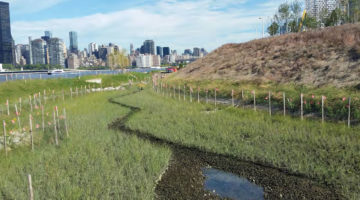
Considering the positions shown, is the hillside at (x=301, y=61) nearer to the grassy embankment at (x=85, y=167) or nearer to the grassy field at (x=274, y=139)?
the grassy field at (x=274, y=139)

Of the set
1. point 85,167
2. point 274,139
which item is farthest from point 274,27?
point 85,167

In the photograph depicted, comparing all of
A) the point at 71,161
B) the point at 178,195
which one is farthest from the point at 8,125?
the point at 178,195

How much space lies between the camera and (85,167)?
9.20 m

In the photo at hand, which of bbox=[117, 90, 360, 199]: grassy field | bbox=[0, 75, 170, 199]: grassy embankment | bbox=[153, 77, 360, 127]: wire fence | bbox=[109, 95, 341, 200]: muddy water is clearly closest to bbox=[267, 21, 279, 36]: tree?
bbox=[153, 77, 360, 127]: wire fence

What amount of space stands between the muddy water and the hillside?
54.0 feet

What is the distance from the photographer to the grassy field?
8664 mm

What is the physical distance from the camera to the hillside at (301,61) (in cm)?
2580

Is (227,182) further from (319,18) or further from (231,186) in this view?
(319,18)

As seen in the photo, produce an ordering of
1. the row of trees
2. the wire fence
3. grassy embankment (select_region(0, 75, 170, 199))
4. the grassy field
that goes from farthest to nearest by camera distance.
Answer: the row of trees, the wire fence, the grassy field, grassy embankment (select_region(0, 75, 170, 199))

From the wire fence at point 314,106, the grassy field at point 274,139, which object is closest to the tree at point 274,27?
the wire fence at point 314,106

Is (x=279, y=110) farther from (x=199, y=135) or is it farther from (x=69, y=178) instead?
(x=69, y=178)

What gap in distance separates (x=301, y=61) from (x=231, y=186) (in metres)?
28.0

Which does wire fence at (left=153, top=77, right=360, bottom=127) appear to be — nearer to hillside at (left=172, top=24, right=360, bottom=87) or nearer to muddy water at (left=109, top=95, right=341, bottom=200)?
hillside at (left=172, top=24, right=360, bottom=87)

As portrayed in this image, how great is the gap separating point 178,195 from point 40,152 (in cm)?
655
